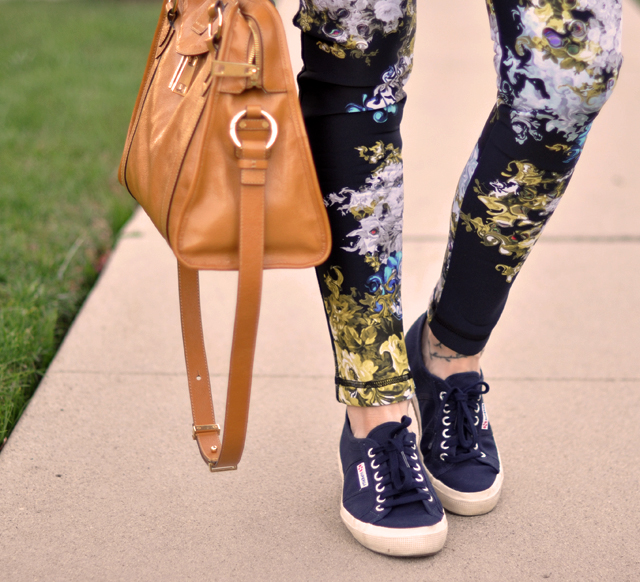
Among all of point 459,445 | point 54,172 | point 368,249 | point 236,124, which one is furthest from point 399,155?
point 54,172

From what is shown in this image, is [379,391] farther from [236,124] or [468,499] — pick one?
[236,124]

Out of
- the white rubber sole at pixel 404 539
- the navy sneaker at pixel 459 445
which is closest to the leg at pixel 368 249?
the white rubber sole at pixel 404 539

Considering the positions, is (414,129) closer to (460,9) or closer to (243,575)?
(243,575)

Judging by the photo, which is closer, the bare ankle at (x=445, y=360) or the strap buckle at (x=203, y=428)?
the strap buckle at (x=203, y=428)

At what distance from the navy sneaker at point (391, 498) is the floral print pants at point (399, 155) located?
87 millimetres

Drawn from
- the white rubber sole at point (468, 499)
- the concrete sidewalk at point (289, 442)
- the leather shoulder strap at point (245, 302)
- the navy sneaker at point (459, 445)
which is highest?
the leather shoulder strap at point (245, 302)

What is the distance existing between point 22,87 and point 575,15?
4.07 metres

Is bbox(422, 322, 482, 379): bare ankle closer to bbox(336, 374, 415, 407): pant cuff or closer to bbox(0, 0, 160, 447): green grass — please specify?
bbox(336, 374, 415, 407): pant cuff

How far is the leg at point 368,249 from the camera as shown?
1.24m

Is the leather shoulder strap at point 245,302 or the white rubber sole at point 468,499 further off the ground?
the leather shoulder strap at point 245,302

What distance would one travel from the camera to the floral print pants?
1.15 m

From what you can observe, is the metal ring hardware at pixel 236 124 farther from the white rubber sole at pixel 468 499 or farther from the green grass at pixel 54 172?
the green grass at pixel 54 172

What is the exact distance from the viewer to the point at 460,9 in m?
7.07

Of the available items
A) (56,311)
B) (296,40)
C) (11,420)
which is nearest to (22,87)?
(296,40)
